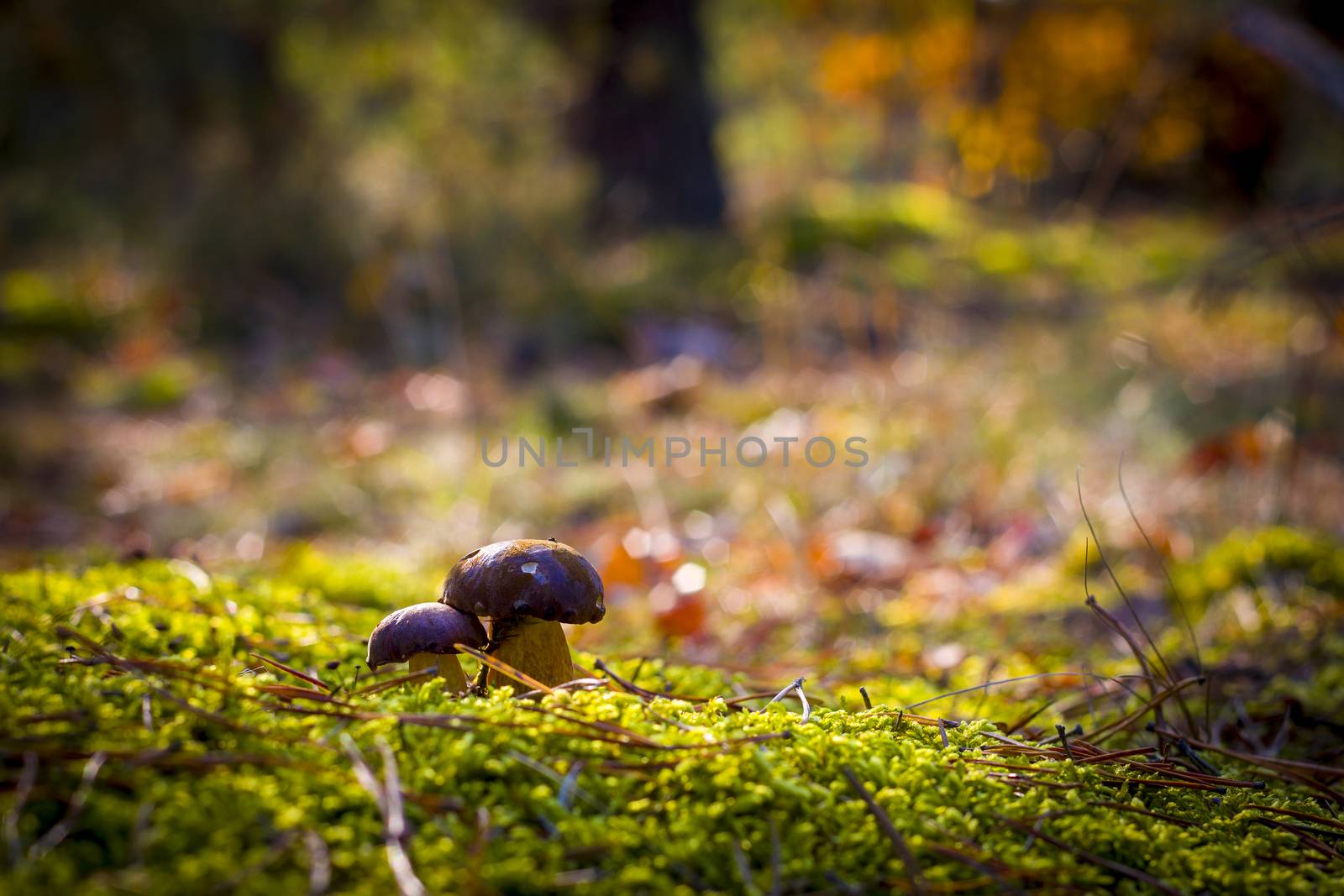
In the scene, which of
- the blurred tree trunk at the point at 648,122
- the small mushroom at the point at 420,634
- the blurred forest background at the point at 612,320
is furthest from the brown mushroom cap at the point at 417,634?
the blurred tree trunk at the point at 648,122

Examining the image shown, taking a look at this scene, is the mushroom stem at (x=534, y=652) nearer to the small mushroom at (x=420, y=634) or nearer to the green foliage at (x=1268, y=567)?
the small mushroom at (x=420, y=634)

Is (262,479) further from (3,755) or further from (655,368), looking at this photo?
(3,755)

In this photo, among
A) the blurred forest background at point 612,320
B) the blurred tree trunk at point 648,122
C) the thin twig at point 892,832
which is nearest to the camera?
the thin twig at point 892,832

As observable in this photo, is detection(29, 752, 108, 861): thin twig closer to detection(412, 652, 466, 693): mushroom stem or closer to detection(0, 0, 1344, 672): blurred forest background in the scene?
detection(412, 652, 466, 693): mushroom stem

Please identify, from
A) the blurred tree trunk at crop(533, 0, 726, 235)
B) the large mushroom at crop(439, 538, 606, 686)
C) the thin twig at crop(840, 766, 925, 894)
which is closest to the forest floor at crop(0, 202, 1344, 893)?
the thin twig at crop(840, 766, 925, 894)

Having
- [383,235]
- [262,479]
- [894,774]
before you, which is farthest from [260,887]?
[383,235]
